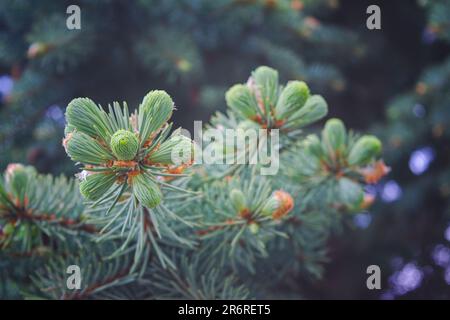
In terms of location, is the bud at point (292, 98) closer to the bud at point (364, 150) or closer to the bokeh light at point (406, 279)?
the bud at point (364, 150)

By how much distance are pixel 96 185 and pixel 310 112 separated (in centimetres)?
34

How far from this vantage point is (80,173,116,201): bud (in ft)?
1.71

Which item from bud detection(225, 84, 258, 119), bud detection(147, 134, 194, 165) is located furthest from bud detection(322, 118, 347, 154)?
bud detection(147, 134, 194, 165)

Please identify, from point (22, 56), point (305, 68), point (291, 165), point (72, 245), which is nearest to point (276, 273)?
point (291, 165)

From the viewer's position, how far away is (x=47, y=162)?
115 centimetres

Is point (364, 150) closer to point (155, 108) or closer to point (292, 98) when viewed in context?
point (292, 98)

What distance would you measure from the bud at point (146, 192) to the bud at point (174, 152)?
27 mm

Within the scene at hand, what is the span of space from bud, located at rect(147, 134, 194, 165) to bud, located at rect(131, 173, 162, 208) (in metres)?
0.03

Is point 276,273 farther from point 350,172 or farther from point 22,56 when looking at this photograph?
point 22,56

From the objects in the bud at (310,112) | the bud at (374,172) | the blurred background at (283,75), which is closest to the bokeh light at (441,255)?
the blurred background at (283,75)

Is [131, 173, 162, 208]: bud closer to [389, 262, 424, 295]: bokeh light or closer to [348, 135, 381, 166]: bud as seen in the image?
[348, 135, 381, 166]: bud

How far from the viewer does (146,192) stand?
0.52 meters

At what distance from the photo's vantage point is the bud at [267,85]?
0.69 m

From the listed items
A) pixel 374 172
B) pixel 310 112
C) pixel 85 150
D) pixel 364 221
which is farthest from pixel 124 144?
pixel 364 221
